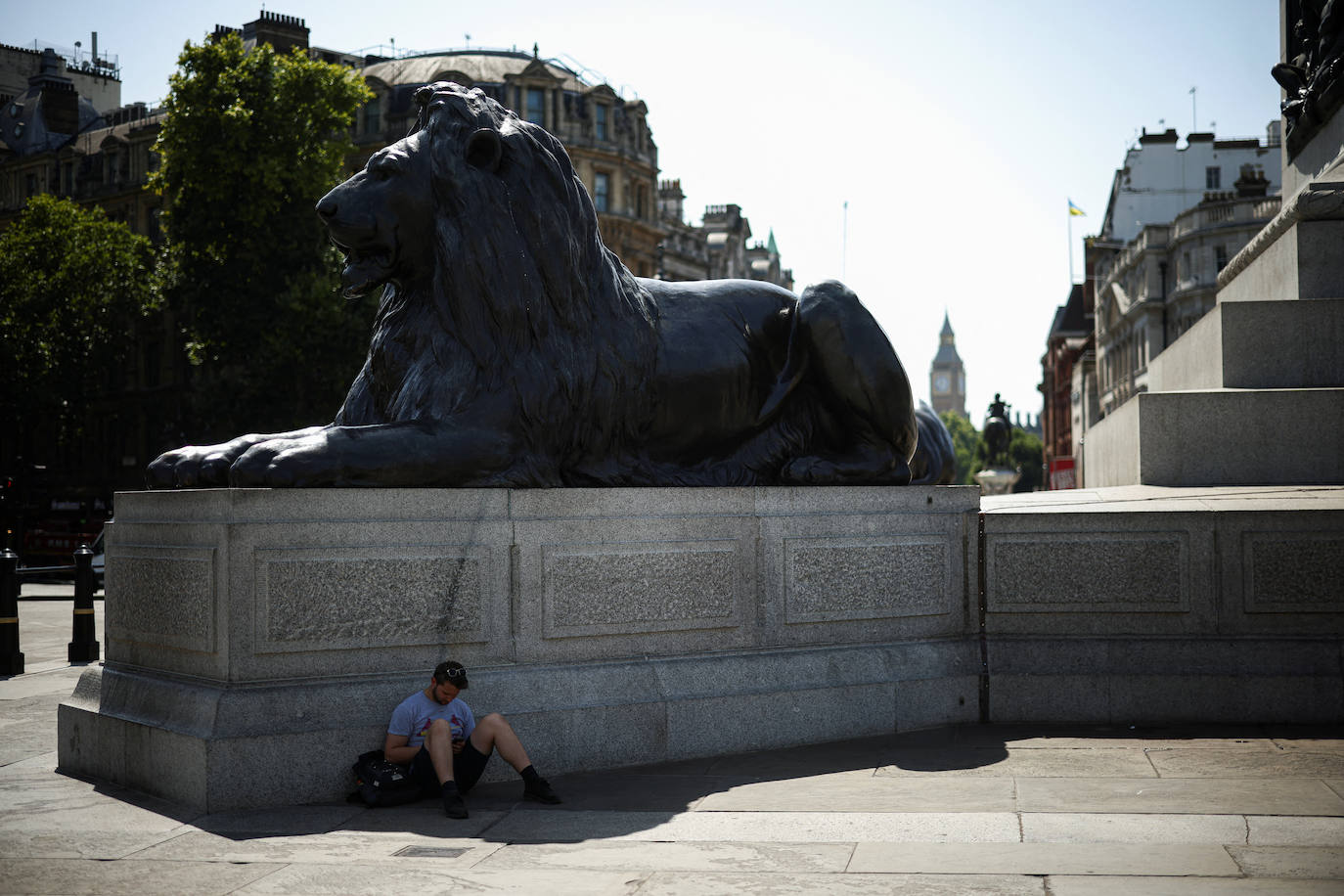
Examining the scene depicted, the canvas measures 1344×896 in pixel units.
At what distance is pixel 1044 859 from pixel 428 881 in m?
2.26

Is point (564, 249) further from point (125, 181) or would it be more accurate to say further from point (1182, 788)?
point (125, 181)

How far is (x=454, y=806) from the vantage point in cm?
602

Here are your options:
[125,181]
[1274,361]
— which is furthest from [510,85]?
[1274,361]

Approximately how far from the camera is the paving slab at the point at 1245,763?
21.7 ft

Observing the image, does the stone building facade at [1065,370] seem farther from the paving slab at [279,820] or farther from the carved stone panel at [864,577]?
the paving slab at [279,820]

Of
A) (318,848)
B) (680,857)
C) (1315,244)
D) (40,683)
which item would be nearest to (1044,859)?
(680,857)

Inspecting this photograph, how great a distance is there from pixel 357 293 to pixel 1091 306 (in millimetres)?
98393

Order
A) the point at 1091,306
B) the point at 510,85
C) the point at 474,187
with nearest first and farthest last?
the point at 474,187, the point at 510,85, the point at 1091,306

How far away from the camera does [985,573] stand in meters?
8.57

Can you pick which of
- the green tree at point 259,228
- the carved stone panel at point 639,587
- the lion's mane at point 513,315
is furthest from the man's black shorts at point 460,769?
the green tree at point 259,228

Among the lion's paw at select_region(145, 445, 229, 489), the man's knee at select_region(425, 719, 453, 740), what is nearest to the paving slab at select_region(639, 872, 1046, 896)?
the man's knee at select_region(425, 719, 453, 740)

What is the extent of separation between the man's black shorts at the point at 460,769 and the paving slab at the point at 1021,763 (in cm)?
201

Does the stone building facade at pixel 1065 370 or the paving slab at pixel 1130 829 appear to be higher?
the stone building facade at pixel 1065 370

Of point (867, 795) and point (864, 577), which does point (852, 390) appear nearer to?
point (864, 577)
